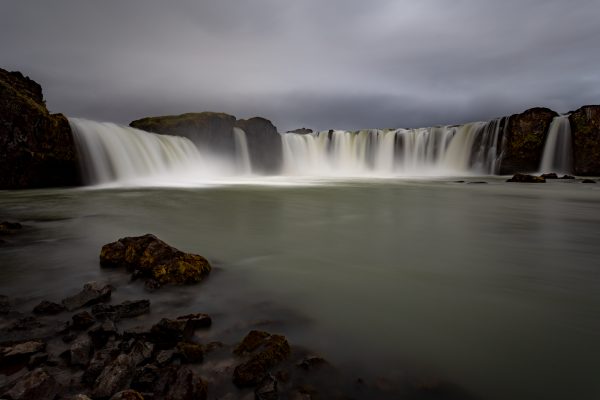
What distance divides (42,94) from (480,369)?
18.7 m

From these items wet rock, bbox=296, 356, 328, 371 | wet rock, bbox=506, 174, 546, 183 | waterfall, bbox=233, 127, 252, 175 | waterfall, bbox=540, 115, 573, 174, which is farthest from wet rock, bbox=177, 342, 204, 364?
waterfall, bbox=540, 115, 573, 174

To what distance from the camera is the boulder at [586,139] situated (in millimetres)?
23406

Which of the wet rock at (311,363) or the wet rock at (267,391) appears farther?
the wet rock at (311,363)

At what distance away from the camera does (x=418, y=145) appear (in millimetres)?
33188

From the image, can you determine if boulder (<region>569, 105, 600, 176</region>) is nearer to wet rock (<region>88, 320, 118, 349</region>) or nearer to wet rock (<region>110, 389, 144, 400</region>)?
wet rock (<region>88, 320, 118, 349</region>)

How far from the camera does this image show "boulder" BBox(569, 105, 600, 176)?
2341cm

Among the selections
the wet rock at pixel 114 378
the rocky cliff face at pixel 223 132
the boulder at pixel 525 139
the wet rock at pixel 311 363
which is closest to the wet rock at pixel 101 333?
the wet rock at pixel 114 378

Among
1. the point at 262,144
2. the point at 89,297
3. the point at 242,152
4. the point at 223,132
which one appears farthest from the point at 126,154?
the point at 262,144

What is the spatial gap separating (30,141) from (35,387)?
567 inches

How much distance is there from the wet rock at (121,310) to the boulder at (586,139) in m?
30.9

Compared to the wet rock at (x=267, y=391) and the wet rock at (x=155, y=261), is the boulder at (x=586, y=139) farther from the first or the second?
the wet rock at (x=267, y=391)

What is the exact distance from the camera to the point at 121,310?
7.03ft

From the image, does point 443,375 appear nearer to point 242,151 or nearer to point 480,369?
point 480,369

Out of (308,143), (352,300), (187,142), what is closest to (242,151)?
(187,142)
